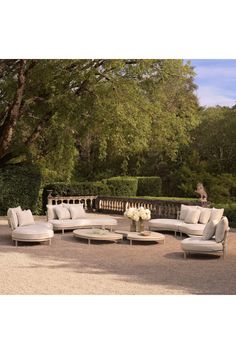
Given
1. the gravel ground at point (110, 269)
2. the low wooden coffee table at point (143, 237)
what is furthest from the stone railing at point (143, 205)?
the gravel ground at point (110, 269)

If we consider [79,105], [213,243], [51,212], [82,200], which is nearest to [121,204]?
[82,200]

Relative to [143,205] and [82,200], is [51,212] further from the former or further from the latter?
[82,200]

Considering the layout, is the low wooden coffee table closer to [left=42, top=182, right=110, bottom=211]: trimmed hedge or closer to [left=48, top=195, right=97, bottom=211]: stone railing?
[left=48, top=195, right=97, bottom=211]: stone railing

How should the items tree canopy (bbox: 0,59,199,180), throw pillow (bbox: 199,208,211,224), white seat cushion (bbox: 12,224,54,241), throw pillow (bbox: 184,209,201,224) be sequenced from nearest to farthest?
white seat cushion (bbox: 12,224,54,241) → throw pillow (bbox: 199,208,211,224) → throw pillow (bbox: 184,209,201,224) → tree canopy (bbox: 0,59,199,180)

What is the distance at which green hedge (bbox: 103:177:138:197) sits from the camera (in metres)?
19.5

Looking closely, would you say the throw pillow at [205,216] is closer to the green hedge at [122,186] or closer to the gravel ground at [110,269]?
the gravel ground at [110,269]

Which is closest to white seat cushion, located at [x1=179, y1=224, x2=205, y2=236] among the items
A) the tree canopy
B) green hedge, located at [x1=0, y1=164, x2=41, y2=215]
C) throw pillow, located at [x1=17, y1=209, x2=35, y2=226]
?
throw pillow, located at [x1=17, y1=209, x2=35, y2=226]

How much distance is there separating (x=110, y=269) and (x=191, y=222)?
155 inches

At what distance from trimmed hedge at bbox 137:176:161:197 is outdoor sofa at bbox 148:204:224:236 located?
8.97 m
